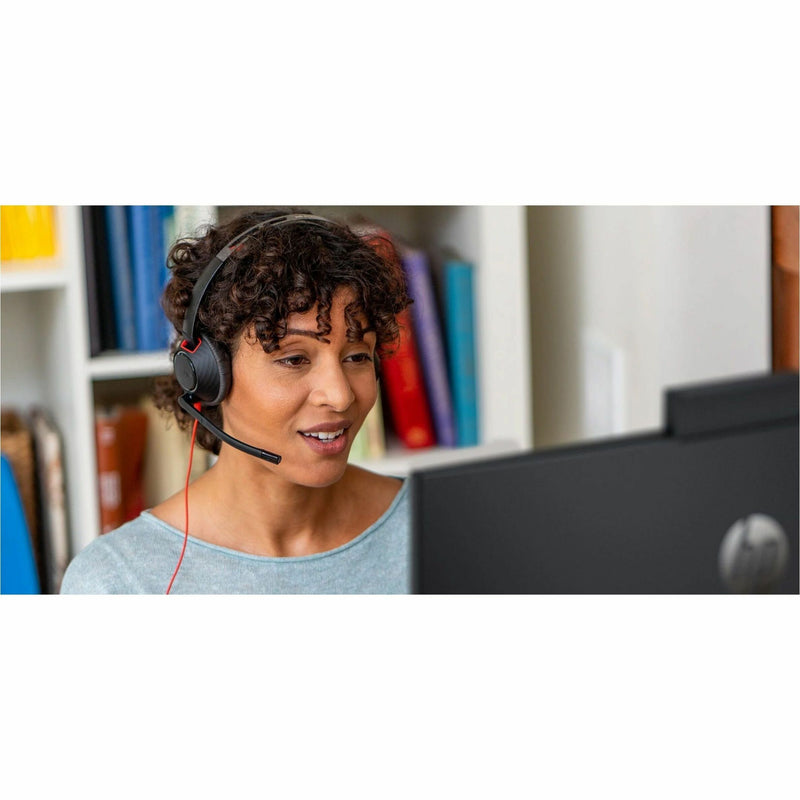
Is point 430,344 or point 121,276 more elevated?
point 121,276

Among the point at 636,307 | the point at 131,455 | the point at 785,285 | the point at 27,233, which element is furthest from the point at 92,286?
the point at 785,285

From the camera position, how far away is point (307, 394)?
2.84 feet

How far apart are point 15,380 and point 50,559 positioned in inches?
11.9

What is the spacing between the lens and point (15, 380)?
66.6 inches

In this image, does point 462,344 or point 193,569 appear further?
point 462,344

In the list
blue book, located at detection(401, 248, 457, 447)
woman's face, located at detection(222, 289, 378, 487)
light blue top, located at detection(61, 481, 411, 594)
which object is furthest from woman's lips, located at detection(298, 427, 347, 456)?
blue book, located at detection(401, 248, 457, 447)

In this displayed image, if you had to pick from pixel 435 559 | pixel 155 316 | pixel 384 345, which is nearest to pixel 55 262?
pixel 155 316

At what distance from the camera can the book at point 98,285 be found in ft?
4.94

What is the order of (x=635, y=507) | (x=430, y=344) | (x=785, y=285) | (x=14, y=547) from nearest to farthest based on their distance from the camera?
1. (x=635, y=507)
2. (x=785, y=285)
3. (x=14, y=547)
4. (x=430, y=344)

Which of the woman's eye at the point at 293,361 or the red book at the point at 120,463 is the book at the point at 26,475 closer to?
the red book at the point at 120,463

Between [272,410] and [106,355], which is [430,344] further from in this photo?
[272,410]

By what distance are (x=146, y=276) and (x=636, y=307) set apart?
72 centimetres

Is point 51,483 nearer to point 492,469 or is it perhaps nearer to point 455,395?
point 455,395

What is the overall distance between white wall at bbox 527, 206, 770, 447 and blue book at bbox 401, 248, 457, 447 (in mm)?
226
